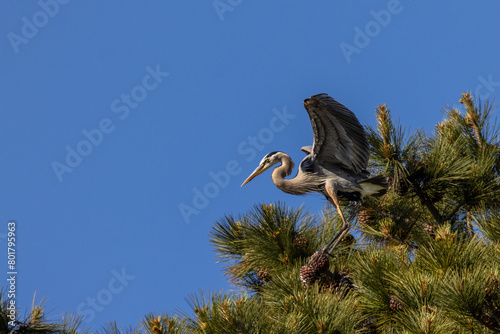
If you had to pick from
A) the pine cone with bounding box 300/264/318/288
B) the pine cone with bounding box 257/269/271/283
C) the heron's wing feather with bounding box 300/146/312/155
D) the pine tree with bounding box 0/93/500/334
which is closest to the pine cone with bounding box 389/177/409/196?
the pine tree with bounding box 0/93/500/334

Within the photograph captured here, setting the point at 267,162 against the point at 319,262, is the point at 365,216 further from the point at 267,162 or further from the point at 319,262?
the point at 319,262

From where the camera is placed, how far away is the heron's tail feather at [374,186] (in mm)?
6016

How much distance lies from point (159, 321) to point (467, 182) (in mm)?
3277

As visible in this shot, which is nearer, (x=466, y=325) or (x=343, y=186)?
(x=466, y=325)

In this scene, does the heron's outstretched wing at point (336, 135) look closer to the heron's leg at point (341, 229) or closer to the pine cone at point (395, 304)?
the heron's leg at point (341, 229)

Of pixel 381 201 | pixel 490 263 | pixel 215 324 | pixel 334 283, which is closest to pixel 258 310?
pixel 215 324

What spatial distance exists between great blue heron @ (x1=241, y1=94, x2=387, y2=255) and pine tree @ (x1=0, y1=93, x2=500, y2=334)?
0.52 feet

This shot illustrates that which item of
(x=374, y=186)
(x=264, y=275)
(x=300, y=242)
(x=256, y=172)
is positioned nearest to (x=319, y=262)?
(x=300, y=242)

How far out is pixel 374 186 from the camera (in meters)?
6.08

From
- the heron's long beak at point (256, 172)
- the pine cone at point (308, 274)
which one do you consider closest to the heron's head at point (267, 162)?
the heron's long beak at point (256, 172)

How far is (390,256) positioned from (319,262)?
550 millimetres

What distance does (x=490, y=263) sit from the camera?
188 inches

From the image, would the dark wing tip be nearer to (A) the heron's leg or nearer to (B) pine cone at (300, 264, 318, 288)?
(A) the heron's leg

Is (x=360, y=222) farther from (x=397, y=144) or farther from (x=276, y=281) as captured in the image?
(x=276, y=281)
